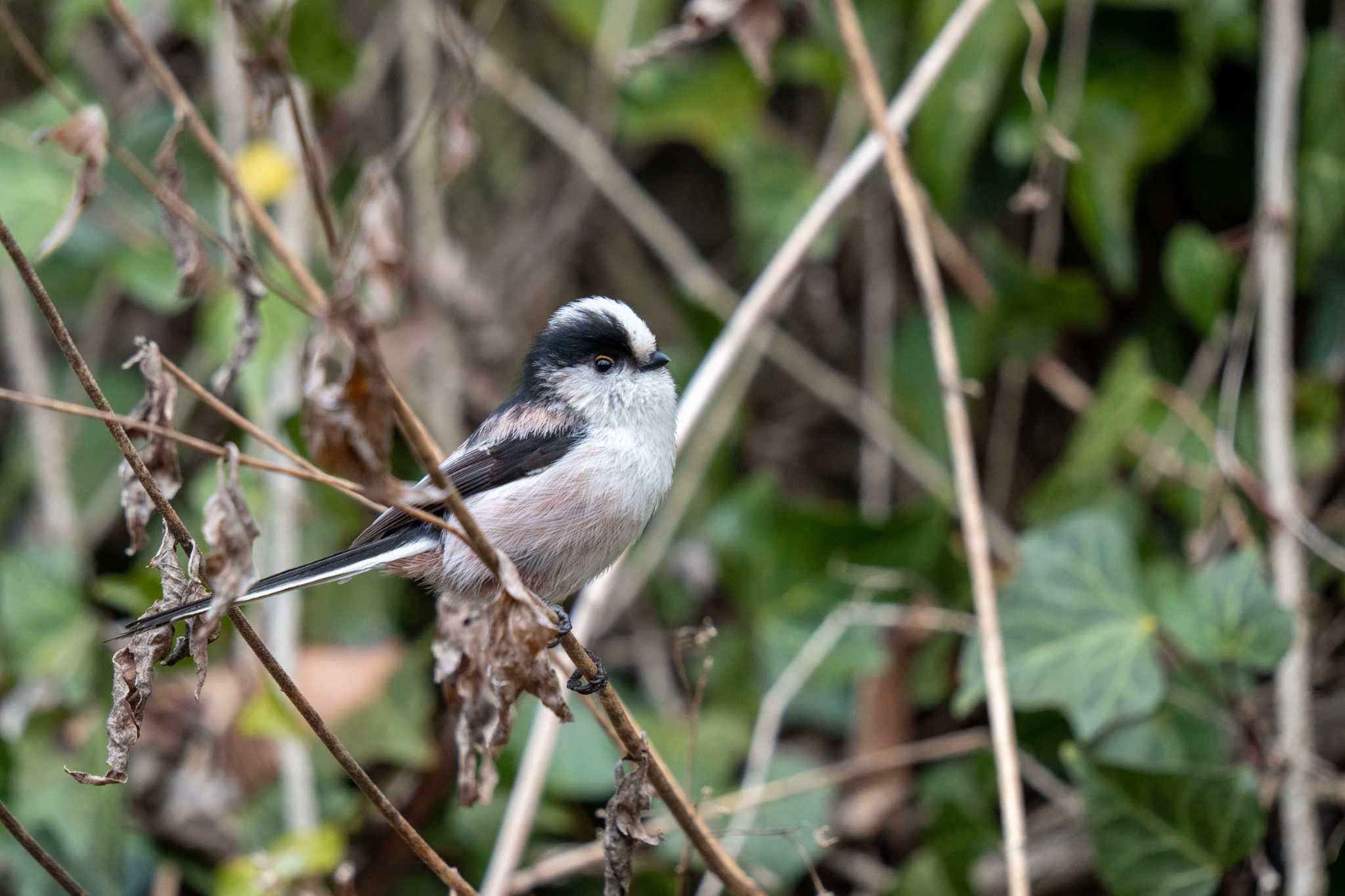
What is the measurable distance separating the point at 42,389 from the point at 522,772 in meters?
2.41

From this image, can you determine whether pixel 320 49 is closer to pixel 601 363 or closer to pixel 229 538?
pixel 601 363

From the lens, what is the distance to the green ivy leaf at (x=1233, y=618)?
92.2 inches

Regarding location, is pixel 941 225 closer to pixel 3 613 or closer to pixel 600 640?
pixel 600 640

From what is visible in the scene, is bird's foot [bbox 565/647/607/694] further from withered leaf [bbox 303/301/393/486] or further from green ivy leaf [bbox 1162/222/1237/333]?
green ivy leaf [bbox 1162/222/1237/333]

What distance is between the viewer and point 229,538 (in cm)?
126

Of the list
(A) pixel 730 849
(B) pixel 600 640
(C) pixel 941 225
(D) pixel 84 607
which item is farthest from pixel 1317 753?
(D) pixel 84 607

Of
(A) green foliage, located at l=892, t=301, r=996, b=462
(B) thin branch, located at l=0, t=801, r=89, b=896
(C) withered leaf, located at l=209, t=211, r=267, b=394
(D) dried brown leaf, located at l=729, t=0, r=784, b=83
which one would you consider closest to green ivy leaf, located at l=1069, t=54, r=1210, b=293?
(A) green foliage, located at l=892, t=301, r=996, b=462

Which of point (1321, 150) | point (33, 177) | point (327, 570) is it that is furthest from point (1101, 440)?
point (33, 177)

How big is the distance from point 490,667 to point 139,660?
1.48 ft

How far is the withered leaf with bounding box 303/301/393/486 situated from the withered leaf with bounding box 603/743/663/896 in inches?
22.5

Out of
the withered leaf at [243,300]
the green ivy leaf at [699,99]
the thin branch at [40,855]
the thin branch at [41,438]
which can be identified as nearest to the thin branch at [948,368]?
the green ivy leaf at [699,99]

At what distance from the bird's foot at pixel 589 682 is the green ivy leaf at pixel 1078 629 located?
0.99m

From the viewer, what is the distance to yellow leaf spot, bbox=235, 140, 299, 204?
3205mm

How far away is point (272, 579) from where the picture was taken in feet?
5.77
